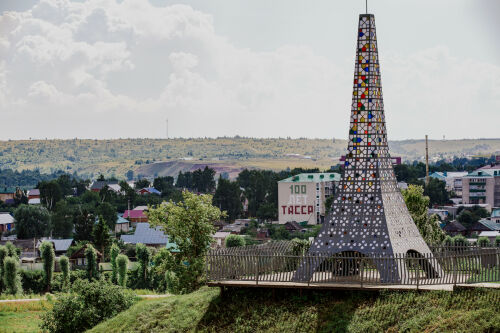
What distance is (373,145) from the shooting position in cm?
2650

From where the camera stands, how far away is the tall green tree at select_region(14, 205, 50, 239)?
4491 inches

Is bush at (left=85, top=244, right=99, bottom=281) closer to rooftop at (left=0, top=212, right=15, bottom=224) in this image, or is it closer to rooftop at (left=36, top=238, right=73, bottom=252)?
rooftop at (left=36, top=238, right=73, bottom=252)

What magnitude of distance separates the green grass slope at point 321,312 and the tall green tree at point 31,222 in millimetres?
90786

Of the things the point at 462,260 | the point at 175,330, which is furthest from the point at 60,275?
the point at 462,260

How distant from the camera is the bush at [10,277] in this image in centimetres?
6044

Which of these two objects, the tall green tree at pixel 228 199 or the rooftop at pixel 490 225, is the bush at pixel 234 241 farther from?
the tall green tree at pixel 228 199

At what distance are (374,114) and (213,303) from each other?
7495mm

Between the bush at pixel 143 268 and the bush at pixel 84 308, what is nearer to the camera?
the bush at pixel 84 308

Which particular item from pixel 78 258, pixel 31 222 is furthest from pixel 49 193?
pixel 78 258

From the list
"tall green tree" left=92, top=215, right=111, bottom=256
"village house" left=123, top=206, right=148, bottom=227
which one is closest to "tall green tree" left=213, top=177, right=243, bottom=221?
"village house" left=123, top=206, right=148, bottom=227

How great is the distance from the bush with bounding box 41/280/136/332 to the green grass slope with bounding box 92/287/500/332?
9.98 feet

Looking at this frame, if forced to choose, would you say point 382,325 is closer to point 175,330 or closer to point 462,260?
point 462,260

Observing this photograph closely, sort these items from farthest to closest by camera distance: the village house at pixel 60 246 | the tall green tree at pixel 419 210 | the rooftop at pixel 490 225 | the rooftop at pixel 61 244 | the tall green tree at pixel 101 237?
the rooftop at pixel 490 225, the rooftop at pixel 61 244, the village house at pixel 60 246, the tall green tree at pixel 101 237, the tall green tree at pixel 419 210

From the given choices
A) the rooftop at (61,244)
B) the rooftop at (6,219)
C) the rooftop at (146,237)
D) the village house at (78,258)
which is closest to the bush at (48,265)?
the village house at (78,258)
